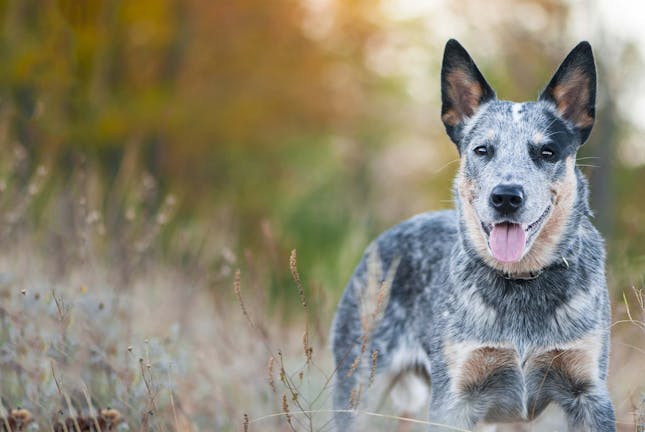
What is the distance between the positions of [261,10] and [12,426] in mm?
10032

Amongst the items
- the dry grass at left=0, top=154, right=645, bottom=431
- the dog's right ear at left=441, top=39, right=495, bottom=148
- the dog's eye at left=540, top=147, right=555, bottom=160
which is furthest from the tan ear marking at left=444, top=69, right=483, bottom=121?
the dry grass at left=0, top=154, right=645, bottom=431

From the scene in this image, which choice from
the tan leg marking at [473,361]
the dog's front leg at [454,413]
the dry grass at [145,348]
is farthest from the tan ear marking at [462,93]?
the dog's front leg at [454,413]

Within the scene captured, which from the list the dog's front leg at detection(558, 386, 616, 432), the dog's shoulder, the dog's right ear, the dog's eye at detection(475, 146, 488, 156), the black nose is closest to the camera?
the black nose

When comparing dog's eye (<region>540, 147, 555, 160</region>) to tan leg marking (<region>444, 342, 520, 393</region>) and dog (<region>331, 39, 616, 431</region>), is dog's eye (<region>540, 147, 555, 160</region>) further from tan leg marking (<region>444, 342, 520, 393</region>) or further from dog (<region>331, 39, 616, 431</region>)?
tan leg marking (<region>444, 342, 520, 393</region>)

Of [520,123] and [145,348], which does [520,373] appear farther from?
[145,348]

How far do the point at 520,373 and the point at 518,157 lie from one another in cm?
91

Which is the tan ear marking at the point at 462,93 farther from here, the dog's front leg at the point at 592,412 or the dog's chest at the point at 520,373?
the dog's front leg at the point at 592,412

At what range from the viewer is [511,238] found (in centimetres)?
330

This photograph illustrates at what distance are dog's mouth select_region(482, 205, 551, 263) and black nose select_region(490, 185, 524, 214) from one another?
0.34 ft

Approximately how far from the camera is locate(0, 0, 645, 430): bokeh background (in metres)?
4.78

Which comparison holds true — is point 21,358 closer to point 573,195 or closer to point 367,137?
point 573,195

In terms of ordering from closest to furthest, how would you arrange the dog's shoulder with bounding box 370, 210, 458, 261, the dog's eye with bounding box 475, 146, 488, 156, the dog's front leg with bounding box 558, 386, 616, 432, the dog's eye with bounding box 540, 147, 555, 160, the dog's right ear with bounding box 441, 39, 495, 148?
the dog's front leg with bounding box 558, 386, 616, 432 < the dog's eye with bounding box 540, 147, 555, 160 < the dog's eye with bounding box 475, 146, 488, 156 < the dog's right ear with bounding box 441, 39, 495, 148 < the dog's shoulder with bounding box 370, 210, 458, 261

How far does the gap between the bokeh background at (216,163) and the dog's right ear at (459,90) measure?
118cm

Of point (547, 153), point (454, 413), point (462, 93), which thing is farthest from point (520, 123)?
point (454, 413)
